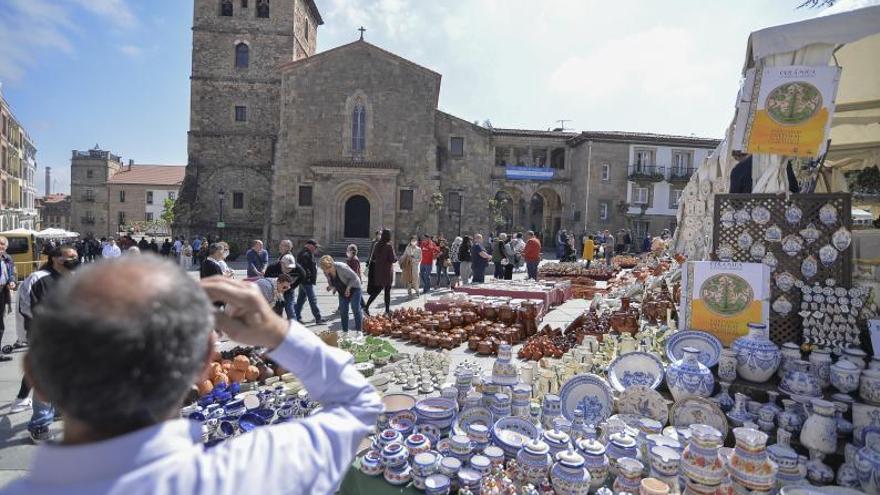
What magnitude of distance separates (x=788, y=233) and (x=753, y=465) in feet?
8.97

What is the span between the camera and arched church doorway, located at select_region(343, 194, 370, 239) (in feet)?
87.9

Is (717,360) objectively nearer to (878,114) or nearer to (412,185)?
(878,114)

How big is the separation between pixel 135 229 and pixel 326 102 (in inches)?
1335

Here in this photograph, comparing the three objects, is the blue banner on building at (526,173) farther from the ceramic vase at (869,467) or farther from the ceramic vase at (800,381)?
the ceramic vase at (869,467)

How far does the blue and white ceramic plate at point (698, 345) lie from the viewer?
4414 mm

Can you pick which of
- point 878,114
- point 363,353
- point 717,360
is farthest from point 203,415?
point 878,114

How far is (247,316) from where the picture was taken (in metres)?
1.20

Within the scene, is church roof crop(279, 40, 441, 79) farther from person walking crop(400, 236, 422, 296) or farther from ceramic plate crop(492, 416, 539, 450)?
ceramic plate crop(492, 416, 539, 450)

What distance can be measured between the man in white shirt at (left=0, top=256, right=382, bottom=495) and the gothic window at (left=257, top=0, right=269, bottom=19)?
3151 cm

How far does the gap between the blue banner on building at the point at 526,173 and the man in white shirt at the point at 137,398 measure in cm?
3099

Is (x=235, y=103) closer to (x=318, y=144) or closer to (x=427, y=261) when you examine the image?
(x=318, y=144)

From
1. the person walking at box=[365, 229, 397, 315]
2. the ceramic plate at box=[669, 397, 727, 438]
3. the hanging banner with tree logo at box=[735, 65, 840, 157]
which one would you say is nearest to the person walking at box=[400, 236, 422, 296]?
the person walking at box=[365, 229, 397, 315]

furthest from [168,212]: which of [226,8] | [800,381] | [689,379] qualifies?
[800,381]

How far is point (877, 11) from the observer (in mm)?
4129
